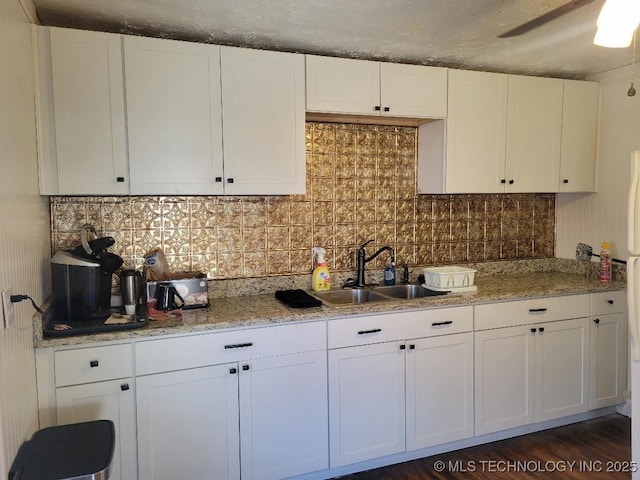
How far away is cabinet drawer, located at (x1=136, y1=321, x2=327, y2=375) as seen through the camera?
2068mm

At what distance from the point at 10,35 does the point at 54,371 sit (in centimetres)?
129

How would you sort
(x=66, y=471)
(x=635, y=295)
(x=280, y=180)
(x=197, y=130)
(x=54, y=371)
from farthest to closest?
(x=280, y=180)
(x=197, y=130)
(x=635, y=295)
(x=54, y=371)
(x=66, y=471)

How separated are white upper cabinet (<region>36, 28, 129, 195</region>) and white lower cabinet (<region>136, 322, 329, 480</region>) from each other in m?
0.84

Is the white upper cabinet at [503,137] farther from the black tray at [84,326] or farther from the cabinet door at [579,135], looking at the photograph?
the black tray at [84,326]

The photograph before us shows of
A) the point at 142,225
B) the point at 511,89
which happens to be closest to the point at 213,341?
the point at 142,225

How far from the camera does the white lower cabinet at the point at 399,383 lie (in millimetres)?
2420

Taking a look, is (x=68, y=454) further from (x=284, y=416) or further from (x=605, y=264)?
(x=605, y=264)

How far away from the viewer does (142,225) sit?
8.45ft

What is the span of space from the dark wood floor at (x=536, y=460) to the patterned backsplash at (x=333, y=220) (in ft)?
3.97

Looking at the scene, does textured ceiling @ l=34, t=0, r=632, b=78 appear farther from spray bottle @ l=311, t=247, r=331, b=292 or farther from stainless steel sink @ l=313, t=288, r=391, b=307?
stainless steel sink @ l=313, t=288, r=391, b=307

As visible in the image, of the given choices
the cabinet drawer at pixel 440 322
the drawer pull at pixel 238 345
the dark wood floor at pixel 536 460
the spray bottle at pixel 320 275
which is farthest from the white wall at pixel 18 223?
the cabinet drawer at pixel 440 322

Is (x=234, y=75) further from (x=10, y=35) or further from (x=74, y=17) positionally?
(x=10, y=35)

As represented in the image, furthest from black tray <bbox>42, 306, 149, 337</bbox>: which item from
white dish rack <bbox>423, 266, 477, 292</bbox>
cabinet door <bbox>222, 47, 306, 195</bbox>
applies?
white dish rack <bbox>423, 266, 477, 292</bbox>

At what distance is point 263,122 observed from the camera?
2465 millimetres
